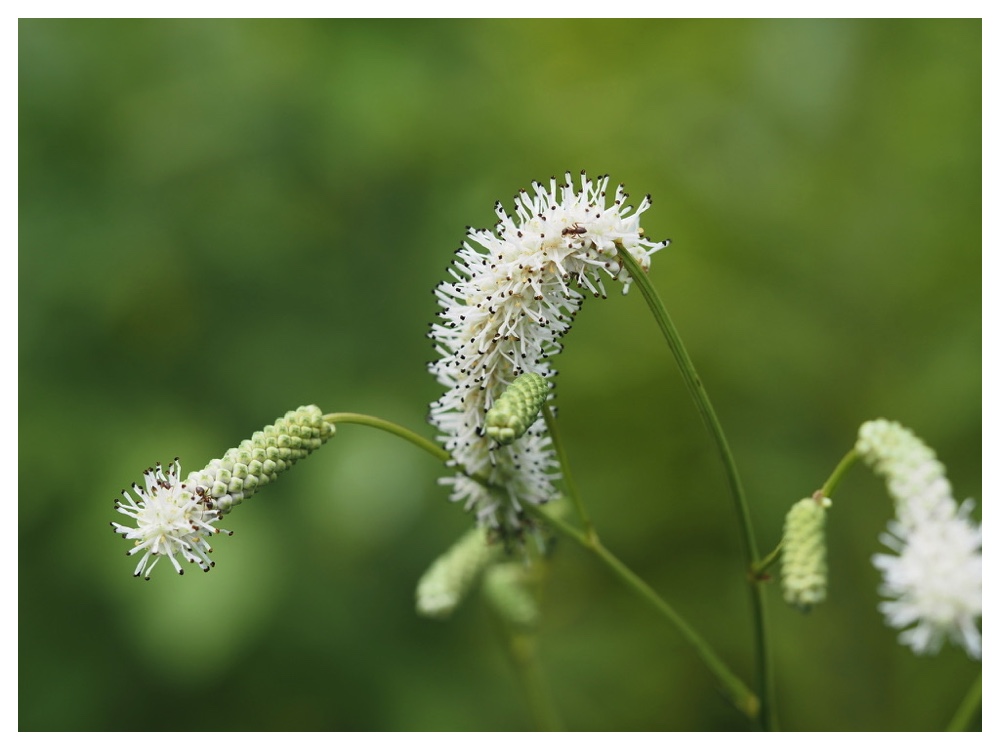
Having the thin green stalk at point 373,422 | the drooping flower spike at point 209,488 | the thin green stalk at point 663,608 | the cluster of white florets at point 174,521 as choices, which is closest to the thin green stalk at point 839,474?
the thin green stalk at point 663,608

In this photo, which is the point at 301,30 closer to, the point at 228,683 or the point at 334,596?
the point at 334,596

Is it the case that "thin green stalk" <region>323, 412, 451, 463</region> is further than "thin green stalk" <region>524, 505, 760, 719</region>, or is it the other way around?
"thin green stalk" <region>524, 505, 760, 719</region>

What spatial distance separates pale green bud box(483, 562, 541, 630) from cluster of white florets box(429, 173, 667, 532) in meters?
0.51

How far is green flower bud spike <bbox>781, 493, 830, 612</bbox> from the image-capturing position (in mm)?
1073

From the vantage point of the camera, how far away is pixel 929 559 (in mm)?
1084

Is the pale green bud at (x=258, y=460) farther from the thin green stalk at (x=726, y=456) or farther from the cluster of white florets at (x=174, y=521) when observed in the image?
the thin green stalk at (x=726, y=456)

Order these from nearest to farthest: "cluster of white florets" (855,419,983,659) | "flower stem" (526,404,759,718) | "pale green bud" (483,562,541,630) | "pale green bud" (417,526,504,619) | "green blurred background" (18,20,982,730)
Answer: "cluster of white florets" (855,419,983,659) → "flower stem" (526,404,759,718) → "pale green bud" (417,526,504,619) → "pale green bud" (483,562,541,630) → "green blurred background" (18,20,982,730)

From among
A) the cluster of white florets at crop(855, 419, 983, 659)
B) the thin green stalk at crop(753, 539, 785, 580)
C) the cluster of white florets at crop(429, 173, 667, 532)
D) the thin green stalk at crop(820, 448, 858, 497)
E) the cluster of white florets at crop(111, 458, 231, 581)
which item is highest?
the cluster of white florets at crop(429, 173, 667, 532)

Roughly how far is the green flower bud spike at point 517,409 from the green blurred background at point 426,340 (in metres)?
1.07

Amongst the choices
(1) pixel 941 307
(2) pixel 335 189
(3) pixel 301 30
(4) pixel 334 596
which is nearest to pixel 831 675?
(1) pixel 941 307

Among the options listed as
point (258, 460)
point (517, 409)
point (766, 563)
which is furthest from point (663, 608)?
point (258, 460)

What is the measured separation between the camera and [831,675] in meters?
2.29

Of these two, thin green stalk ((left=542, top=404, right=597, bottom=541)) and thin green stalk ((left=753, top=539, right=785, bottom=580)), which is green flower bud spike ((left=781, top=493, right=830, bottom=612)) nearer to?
thin green stalk ((left=753, top=539, right=785, bottom=580))

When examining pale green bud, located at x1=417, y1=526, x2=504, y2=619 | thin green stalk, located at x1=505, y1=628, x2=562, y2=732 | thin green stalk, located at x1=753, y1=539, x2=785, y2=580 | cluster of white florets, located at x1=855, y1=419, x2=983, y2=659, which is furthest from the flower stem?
thin green stalk, located at x1=505, y1=628, x2=562, y2=732
